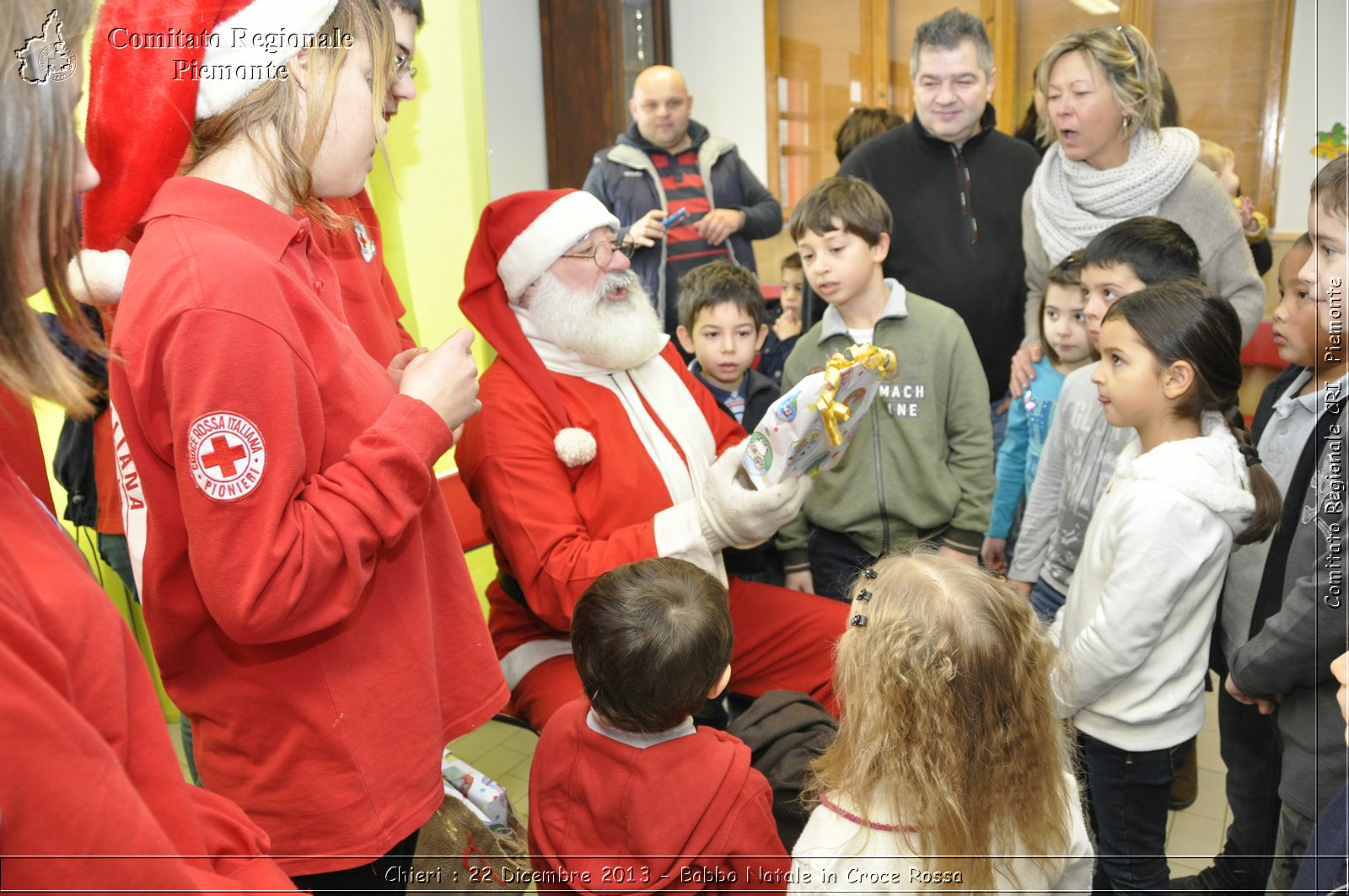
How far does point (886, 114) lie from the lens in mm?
4812

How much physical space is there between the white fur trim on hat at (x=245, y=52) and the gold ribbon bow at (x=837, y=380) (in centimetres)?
121

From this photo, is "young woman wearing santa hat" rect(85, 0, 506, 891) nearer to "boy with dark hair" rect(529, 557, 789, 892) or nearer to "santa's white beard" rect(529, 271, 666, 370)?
"boy with dark hair" rect(529, 557, 789, 892)

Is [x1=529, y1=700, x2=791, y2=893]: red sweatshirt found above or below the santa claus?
below

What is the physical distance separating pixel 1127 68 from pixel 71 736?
3.12 metres

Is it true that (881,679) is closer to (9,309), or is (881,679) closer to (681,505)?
(681,505)

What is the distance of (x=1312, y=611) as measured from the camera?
173 centimetres

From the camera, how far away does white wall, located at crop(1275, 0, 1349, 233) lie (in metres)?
5.10

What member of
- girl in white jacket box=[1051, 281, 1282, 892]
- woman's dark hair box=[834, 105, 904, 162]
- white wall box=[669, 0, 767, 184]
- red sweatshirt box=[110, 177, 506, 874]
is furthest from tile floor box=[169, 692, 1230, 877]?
white wall box=[669, 0, 767, 184]

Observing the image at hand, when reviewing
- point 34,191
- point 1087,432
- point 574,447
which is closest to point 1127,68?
point 1087,432

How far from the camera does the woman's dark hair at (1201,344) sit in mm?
2021

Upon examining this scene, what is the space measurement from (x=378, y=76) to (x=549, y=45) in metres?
2.26

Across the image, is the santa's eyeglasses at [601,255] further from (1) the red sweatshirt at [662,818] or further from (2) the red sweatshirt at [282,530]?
(1) the red sweatshirt at [662,818]

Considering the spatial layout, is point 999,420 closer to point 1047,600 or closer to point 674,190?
point 1047,600

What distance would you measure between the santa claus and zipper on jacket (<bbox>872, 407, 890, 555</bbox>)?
0.32 metres
